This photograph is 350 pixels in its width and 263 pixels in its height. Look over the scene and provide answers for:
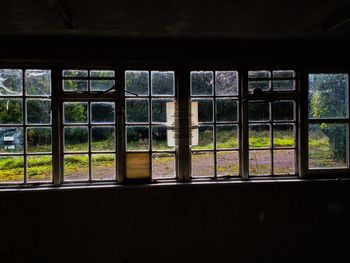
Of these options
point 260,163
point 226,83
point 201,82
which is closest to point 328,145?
Result: point 260,163

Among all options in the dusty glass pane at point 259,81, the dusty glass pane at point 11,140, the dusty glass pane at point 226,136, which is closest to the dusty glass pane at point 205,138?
the dusty glass pane at point 226,136

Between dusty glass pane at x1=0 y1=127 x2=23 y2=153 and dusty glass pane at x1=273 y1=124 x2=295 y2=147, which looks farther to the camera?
dusty glass pane at x1=273 y1=124 x2=295 y2=147

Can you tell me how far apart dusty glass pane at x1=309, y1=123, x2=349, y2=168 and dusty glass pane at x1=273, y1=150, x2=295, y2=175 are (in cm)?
23

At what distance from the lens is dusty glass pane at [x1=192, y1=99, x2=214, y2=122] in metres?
3.91

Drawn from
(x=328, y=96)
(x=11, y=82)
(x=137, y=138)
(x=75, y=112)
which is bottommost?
(x=137, y=138)

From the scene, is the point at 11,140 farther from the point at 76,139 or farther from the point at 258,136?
the point at 258,136

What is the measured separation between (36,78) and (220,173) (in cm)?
234

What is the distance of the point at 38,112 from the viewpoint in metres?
3.71

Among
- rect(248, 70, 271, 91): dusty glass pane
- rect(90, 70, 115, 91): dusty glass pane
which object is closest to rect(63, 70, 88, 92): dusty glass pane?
rect(90, 70, 115, 91): dusty glass pane

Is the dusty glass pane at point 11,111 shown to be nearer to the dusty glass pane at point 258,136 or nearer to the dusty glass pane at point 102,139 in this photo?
the dusty glass pane at point 102,139

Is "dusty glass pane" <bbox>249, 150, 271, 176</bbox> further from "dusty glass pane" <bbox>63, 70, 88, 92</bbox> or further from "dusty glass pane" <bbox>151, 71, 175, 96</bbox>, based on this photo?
"dusty glass pane" <bbox>63, 70, 88, 92</bbox>

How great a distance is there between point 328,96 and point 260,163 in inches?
45.3

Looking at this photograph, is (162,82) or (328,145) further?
(328,145)

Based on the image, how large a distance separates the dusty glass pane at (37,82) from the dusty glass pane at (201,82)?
5.30ft
